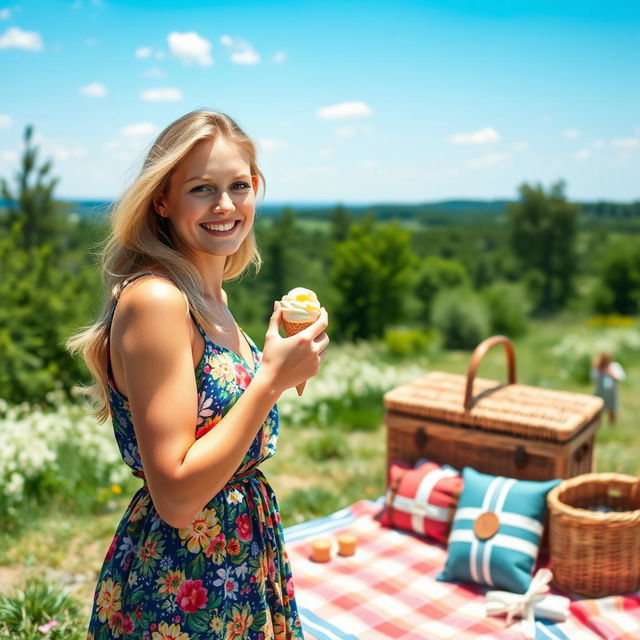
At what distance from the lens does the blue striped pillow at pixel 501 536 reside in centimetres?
350

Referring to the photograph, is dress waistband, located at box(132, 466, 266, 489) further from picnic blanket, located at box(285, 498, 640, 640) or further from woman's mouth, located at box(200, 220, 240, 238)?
picnic blanket, located at box(285, 498, 640, 640)

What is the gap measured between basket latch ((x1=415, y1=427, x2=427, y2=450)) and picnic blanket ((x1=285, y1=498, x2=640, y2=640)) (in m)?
0.55

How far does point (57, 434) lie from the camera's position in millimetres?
5574

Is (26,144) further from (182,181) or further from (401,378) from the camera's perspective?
(182,181)

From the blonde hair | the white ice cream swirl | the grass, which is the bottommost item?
the grass

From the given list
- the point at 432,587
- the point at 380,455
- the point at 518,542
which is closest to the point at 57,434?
the point at 380,455

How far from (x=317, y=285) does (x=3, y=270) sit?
119 ft

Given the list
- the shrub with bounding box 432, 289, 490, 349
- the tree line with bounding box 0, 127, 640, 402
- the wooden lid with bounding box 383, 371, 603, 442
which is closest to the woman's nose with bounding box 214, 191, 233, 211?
the wooden lid with bounding box 383, 371, 603, 442

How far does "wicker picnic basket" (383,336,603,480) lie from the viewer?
3.85 meters

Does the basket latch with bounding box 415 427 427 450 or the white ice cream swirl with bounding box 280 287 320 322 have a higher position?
the white ice cream swirl with bounding box 280 287 320 322

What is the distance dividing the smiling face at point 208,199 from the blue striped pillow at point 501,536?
2.43 meters

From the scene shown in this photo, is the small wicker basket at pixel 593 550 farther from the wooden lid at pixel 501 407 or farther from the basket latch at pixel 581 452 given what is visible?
Answer: the basket latch at pixel 581 452

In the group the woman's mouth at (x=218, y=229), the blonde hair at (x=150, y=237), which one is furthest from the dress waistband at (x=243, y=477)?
the woman's mouth at (x=218, y=229)

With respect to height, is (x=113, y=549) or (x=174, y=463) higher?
(x=174, y=463)
